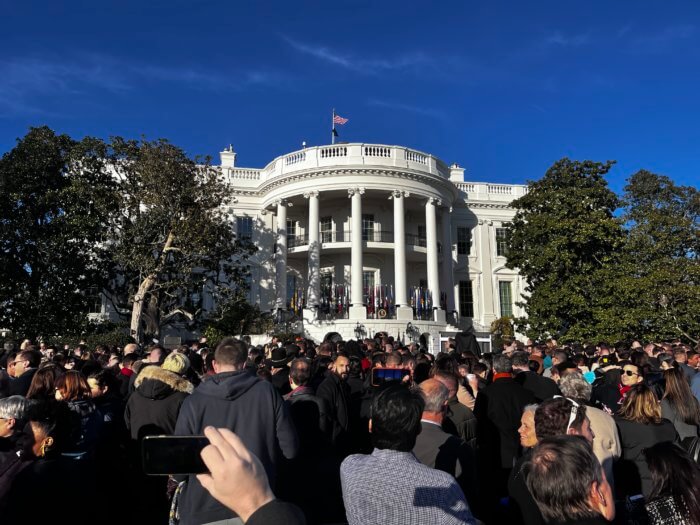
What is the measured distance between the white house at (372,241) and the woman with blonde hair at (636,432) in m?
23.2

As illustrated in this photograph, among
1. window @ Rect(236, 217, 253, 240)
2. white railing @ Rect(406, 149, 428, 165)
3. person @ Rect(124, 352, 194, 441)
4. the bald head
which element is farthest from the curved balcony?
the bald head

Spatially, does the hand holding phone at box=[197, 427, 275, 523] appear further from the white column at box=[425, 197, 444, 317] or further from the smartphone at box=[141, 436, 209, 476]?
the white column at box=[425, 197, 444, 317]

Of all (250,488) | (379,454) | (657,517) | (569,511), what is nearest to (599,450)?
(657,517)

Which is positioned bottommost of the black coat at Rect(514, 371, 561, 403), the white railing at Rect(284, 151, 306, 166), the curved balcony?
the black coat at Rect(514, 371, 561, 403)

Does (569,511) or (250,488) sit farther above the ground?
(250,488)

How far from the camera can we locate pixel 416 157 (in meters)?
32.6

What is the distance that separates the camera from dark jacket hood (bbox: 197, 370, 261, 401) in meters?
3.72

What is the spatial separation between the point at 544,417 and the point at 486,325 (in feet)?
111

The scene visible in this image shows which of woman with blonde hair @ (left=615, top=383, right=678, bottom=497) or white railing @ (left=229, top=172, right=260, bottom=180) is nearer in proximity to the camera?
woman with blonde hair @ (left=615, top=383, right=678, bottom=497)

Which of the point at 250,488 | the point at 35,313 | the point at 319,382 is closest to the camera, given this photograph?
the point at 250,488

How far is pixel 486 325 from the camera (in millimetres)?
36531

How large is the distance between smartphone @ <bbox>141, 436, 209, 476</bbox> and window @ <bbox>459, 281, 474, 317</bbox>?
36.5m

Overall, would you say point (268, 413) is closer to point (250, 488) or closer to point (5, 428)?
point (5, 428)

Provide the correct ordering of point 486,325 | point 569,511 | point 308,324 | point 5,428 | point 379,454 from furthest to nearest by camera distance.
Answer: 1. point 486,325
2. point 308,324
3. point 5,428
4. point 379,454
5. point 569,511
